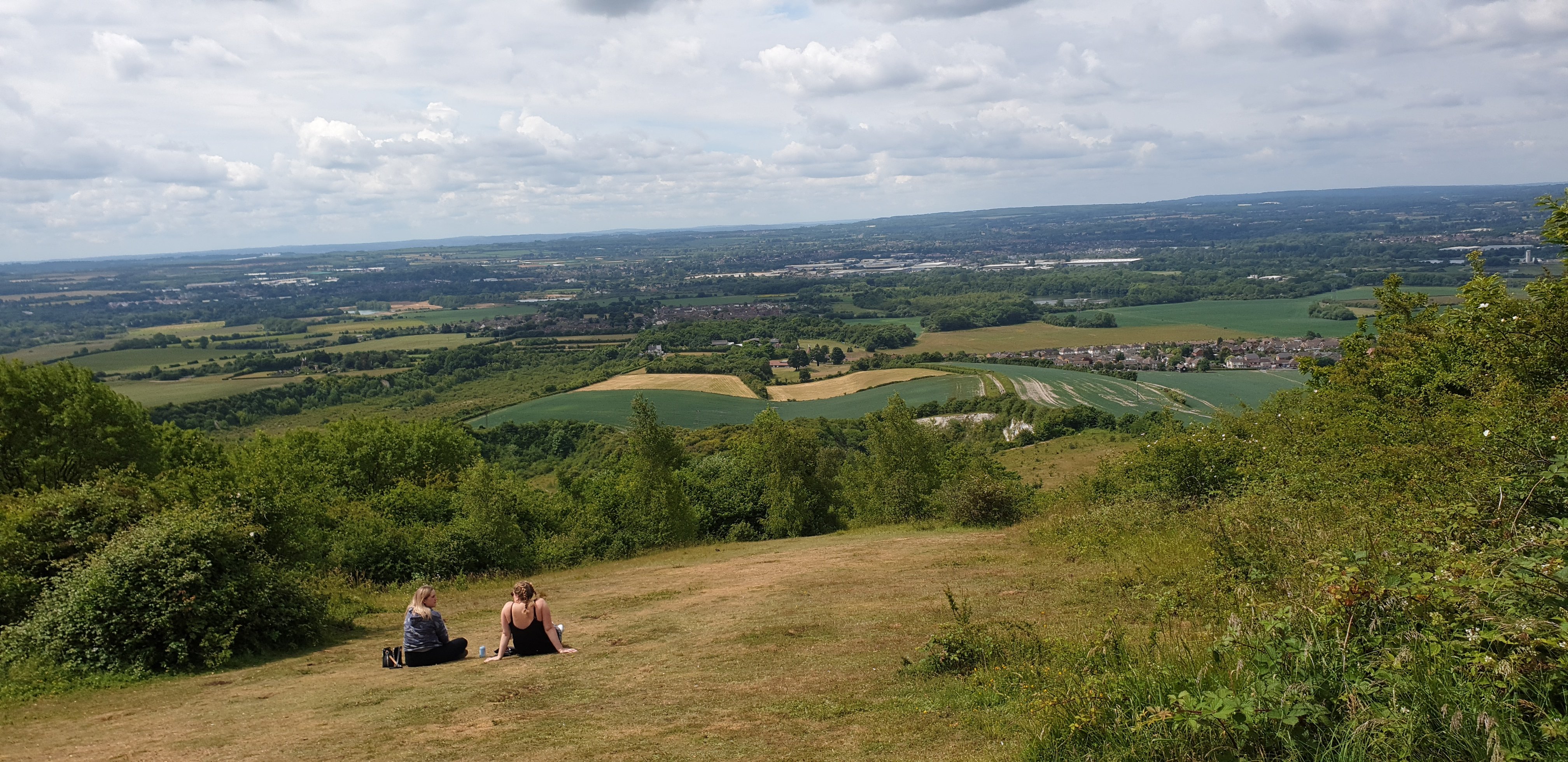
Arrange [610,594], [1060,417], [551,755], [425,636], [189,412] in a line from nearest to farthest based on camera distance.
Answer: [551,755], [425,636], [610,594], [1060,417], [189,412]

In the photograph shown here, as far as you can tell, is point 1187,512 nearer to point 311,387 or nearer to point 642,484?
point 642,484

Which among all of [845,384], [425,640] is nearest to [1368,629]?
[425,640]

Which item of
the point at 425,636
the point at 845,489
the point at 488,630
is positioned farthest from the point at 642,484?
the point at 425,636

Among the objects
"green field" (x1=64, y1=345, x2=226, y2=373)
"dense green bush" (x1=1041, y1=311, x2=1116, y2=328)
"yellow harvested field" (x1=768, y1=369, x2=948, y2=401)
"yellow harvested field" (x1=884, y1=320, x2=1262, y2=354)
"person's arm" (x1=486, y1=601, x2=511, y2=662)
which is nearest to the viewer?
"person's arm" (x1=486, y1=601, x2=511, y2=662)

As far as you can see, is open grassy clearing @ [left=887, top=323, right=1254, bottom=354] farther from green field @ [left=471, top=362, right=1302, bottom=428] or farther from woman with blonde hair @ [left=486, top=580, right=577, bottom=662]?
woman with blonde hair @ [left=486, top=580, right=577, bottom=662]

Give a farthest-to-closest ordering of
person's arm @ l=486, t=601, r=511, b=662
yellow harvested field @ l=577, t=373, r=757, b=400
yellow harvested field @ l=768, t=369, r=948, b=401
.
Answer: yellow harvested field @ l=577, t=373, r=757, b=400
yellow harvested field @ l=768, t=369, r=948, b=401
person's arm @ l=486, t=601, r=511, b=662

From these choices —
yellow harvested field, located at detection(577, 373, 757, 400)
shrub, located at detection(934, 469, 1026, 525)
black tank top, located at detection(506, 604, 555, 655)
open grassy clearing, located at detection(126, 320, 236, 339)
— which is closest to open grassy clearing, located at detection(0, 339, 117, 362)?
open grassy clearing, located at detection(126, 320, 236, 339)
